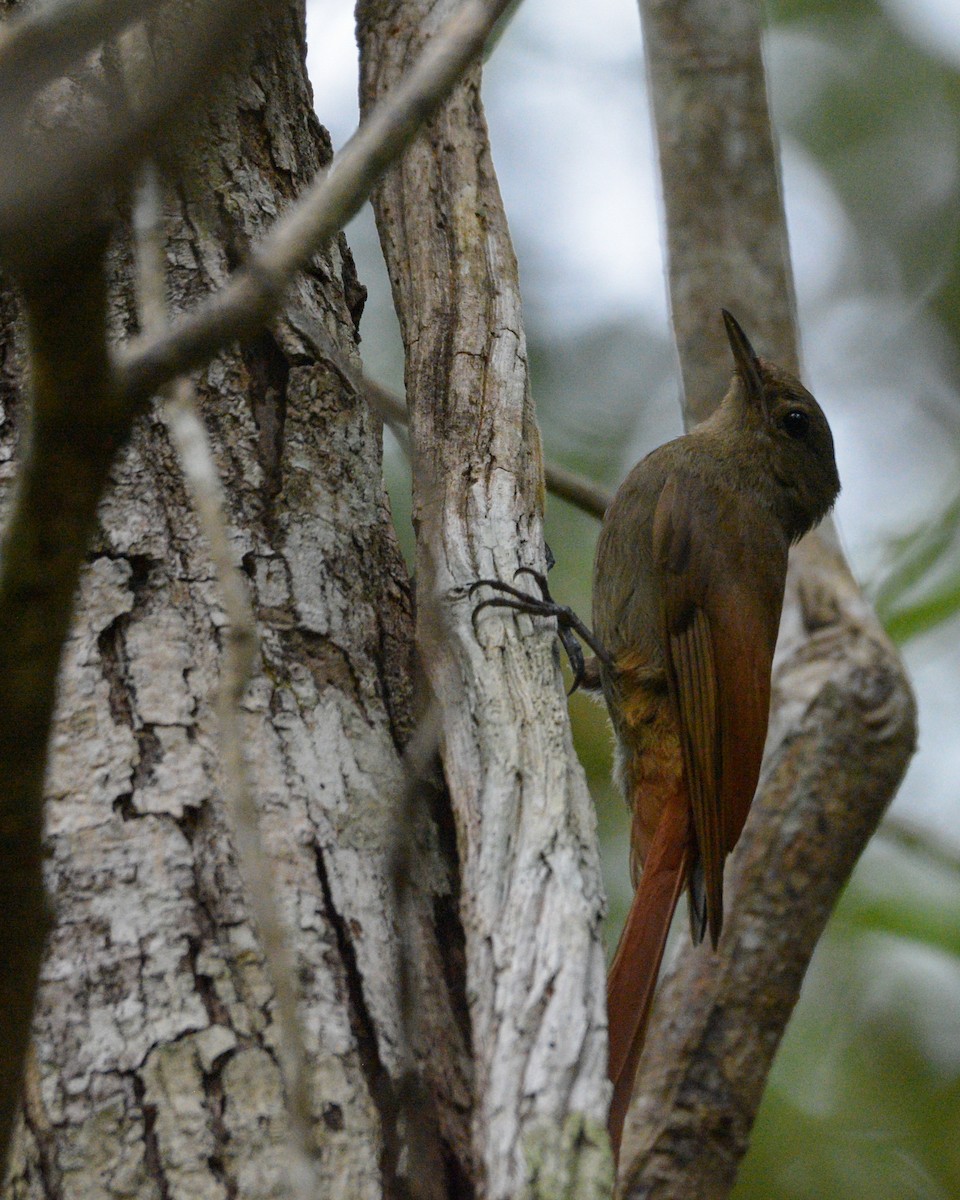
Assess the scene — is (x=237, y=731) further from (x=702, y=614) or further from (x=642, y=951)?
(x=702, y=614)

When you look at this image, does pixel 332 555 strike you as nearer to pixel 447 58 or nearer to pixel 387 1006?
pixel 387 1006

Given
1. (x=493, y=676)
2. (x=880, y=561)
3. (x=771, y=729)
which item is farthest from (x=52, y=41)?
(x=880, y=561)

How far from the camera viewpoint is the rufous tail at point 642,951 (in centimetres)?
210

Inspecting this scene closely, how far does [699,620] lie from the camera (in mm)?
3234

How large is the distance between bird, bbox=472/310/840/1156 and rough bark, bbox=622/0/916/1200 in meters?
0.10

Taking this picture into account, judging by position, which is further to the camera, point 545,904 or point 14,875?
point 545,904

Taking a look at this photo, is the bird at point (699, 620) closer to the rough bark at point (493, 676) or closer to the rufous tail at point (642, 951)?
the rufous tail at point (642, 951)

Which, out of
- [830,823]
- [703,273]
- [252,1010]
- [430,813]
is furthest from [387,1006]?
[703,273]

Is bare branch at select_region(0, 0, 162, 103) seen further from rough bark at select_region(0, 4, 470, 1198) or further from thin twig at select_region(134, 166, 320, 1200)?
rough bark at select_region(0, 4, 470, 1198)

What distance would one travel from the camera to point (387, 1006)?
1.65 metres

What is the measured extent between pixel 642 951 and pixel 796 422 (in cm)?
178

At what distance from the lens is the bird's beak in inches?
133

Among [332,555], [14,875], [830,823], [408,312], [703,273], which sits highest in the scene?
[703,273]

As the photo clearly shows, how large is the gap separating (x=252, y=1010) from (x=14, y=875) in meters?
0.67
